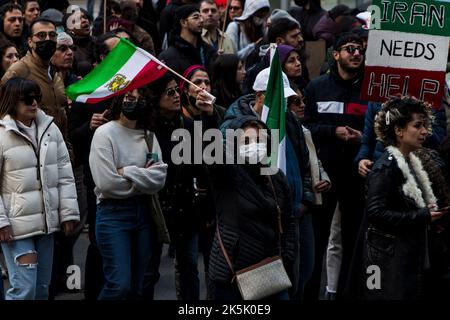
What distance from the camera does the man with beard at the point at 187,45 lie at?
12.7 meters

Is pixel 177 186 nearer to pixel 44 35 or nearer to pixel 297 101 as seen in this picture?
pixel 297 101

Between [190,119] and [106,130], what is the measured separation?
0.84 m

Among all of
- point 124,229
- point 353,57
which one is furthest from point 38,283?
point 353,57

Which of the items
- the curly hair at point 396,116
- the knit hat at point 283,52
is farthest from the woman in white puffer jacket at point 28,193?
the knit hat at point 283,52

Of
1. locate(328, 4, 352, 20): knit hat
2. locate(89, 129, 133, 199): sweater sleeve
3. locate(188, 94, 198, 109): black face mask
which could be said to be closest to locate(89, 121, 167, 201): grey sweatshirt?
locate(89, 129, 133, 199): sweater sleeve

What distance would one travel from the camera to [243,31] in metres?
14.8

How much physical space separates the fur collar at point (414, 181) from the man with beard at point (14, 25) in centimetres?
470

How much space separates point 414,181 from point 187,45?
422 centimetres

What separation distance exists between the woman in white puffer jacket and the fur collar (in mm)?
2274

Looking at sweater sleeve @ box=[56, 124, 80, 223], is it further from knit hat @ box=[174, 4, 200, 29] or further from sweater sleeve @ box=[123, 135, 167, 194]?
knit hat @ box=[174, 4, 200, 29]

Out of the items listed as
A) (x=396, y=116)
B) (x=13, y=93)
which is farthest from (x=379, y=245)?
(x=13, y=93)

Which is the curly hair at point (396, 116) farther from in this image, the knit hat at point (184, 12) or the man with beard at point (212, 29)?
the man with beard at point (212, 29)

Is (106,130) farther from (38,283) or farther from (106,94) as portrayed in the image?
(38,283)

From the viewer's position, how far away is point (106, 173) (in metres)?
9.56
